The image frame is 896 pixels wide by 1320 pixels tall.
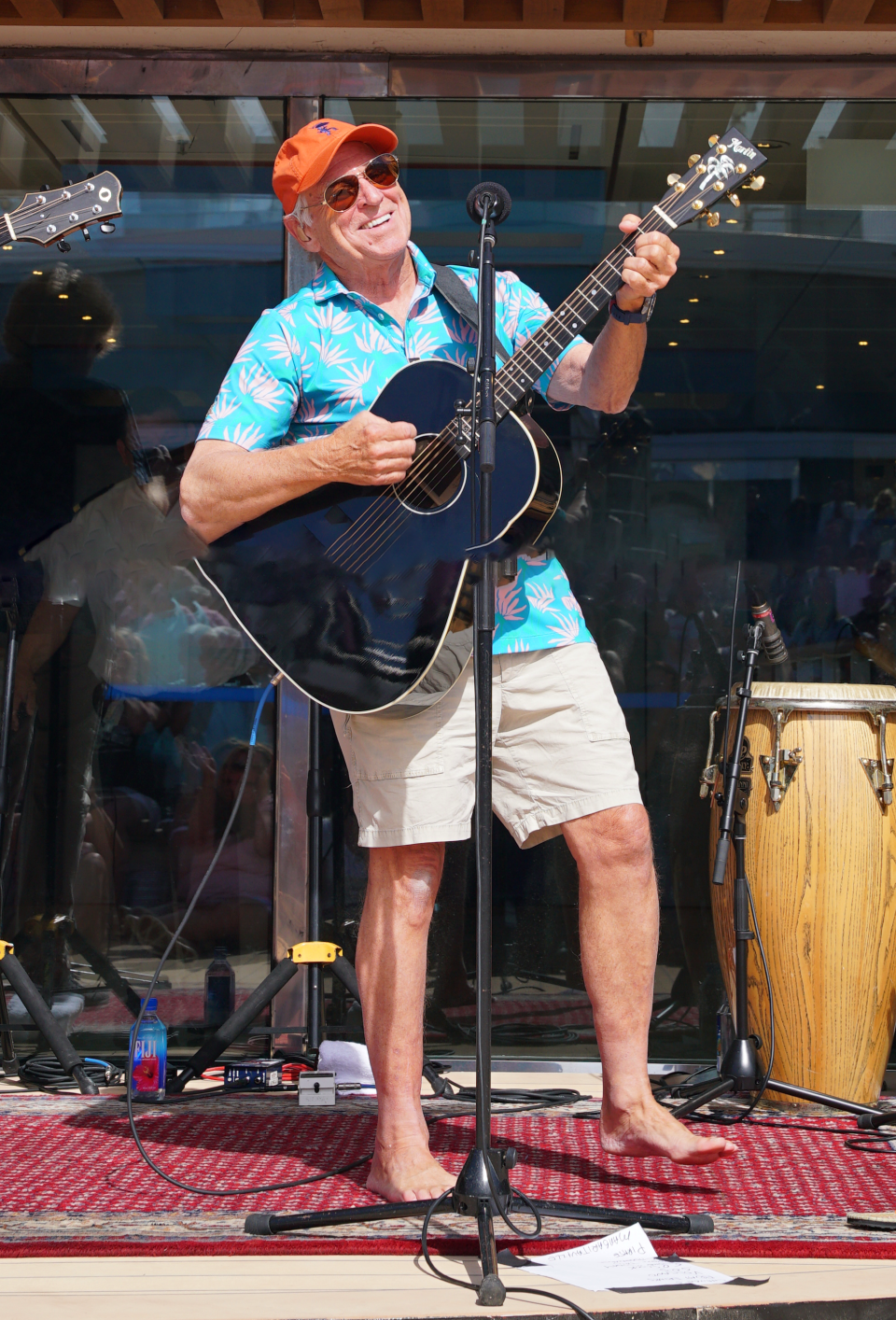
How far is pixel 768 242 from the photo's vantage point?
3359mm

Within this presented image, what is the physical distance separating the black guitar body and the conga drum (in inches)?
42.5

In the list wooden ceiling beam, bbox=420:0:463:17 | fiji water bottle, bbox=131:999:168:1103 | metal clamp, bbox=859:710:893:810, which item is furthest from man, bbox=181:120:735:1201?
wooden ceiling beam, bbox=420:0:463:17

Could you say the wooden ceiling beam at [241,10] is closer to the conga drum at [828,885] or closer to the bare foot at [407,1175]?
the conga drum at [828,885]

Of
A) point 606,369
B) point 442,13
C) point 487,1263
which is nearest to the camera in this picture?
point 487,1263

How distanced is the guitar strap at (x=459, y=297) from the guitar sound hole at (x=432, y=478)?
0.26 metres

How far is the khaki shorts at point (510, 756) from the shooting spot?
2.04 m

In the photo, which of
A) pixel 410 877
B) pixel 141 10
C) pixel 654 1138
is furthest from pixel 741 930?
pixel 141 10

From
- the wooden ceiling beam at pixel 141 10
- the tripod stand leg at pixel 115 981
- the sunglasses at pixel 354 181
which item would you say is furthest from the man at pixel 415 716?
the tripod stand leg at pixel 115 981

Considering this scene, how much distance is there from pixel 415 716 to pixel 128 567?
1.65 m

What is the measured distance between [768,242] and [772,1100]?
7.17 ft

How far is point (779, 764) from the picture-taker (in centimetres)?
279

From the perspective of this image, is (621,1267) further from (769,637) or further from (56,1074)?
(56,1074)

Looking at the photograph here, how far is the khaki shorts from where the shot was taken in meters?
2.04

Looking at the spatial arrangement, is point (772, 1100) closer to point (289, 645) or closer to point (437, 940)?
point (437, 940)
